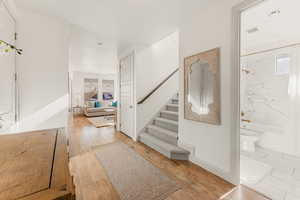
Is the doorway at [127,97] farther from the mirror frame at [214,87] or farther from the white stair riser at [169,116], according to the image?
the mirror frame at [214,87]

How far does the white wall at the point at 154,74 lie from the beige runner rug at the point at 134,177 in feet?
3.45

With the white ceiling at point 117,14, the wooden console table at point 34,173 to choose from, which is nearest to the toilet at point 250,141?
the white ceiling at point 117,14

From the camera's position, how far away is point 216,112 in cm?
183

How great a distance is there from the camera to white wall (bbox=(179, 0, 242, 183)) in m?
1.71

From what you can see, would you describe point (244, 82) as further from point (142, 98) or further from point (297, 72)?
point (142, 98)

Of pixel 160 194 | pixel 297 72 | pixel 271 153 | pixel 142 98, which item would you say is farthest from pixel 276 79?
pixel 160 194

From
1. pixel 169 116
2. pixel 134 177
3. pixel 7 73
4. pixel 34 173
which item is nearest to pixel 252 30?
pixel 169 116

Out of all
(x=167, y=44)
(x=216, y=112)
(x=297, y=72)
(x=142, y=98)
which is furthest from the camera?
(x=167, y=44)

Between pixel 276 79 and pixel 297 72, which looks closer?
pixel 297 72

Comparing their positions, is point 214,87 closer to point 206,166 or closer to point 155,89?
point 206,166

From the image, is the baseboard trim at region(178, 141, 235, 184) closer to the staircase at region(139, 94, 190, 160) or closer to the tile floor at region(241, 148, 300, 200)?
the staircase at region(139, 94, 190, 160)

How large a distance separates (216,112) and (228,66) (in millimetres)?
654

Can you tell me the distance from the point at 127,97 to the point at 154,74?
1.06 metres

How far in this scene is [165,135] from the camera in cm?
290
